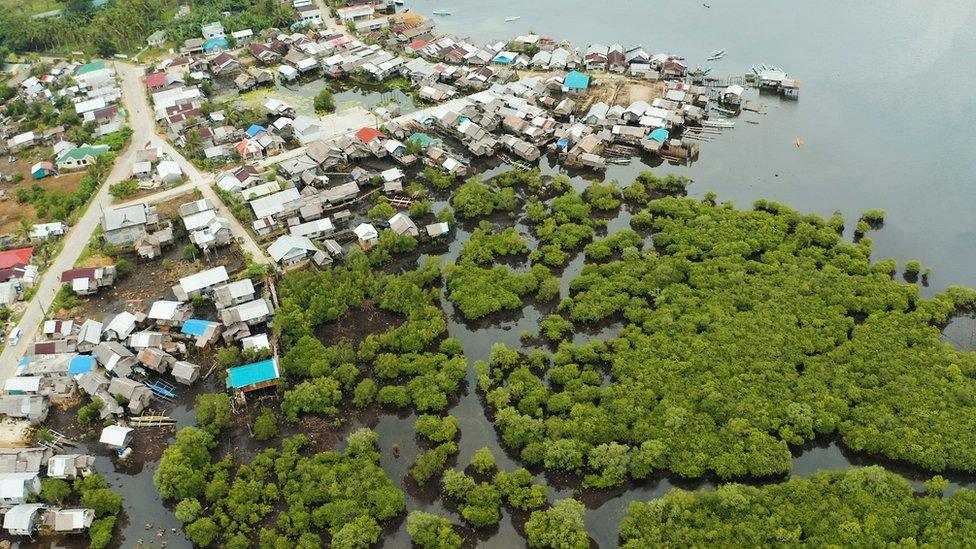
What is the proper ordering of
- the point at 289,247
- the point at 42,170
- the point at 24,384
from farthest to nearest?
the point at 42,170 → the point at 289,247 → the point at 24,384

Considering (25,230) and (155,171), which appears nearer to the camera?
(25,230)

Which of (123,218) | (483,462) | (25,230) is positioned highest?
(123,218)

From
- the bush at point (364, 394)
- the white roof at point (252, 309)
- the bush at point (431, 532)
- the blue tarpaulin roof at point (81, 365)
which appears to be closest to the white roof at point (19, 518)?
the blue tarpaulin roof at point (81, 365)

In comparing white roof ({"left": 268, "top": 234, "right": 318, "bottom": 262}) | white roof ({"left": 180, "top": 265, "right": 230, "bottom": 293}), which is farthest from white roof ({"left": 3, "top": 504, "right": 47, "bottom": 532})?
white roof ({"left": 268, "top": 234, "right": 318, "bottom": 262})

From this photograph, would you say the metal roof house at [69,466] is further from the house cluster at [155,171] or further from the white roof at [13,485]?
the house cluster at [155,171]

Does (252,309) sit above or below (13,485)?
above

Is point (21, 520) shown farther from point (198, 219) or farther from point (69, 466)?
point (198, 219)

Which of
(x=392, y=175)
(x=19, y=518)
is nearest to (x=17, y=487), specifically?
(x=19, y=518)

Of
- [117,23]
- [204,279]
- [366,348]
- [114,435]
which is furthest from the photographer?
[117,23]
